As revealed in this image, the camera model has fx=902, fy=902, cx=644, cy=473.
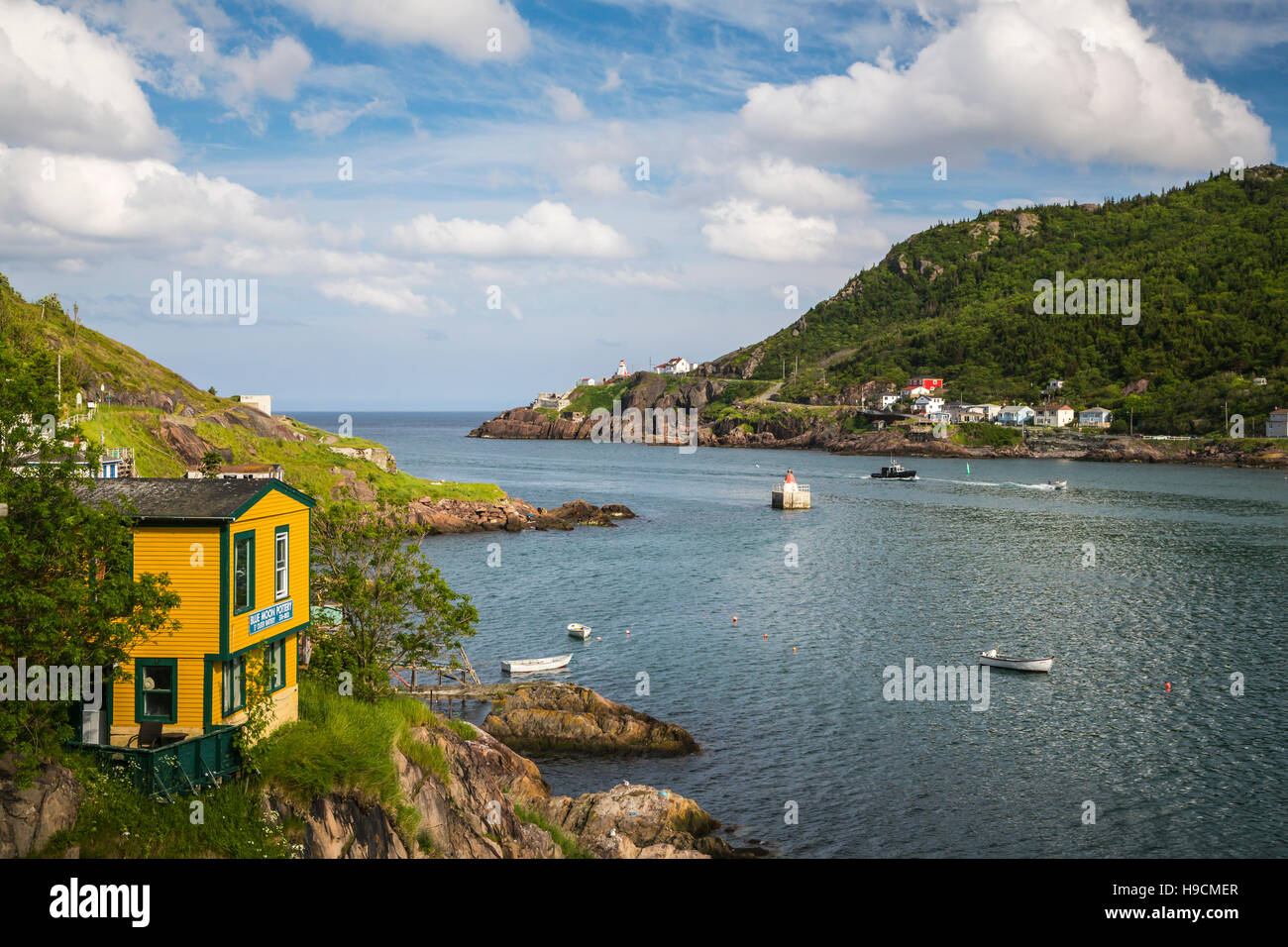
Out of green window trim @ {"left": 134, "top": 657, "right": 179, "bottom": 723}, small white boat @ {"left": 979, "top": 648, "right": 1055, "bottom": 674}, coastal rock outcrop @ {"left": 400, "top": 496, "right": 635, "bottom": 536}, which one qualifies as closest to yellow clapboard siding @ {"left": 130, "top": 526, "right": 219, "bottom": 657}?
green window trim @ {"left": 134, "top": 657, "right": 179, "bottom": 723}

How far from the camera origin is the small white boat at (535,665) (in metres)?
46.0

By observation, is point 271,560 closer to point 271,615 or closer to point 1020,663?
point 271,615

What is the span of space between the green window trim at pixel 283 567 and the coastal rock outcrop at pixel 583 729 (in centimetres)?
1556

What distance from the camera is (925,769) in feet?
113

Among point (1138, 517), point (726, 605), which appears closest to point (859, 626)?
point (726, 605)

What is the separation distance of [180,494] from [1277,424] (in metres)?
216

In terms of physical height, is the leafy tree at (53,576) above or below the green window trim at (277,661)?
above

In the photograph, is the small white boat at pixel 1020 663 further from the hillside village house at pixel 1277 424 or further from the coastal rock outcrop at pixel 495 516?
the hillside village house at pixel 1277 424

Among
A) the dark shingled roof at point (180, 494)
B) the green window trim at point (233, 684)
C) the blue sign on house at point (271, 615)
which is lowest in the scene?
the green window trim at point (233, 684)

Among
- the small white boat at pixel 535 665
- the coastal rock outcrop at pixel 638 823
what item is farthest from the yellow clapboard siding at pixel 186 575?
the small white boat at pixel 535 665

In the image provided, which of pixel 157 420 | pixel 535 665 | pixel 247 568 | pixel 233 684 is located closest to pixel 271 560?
pixel 247 568

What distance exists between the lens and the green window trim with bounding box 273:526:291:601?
23.3m

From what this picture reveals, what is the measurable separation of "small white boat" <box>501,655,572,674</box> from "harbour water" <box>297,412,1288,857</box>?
778 millimetres
